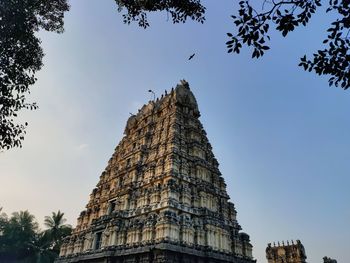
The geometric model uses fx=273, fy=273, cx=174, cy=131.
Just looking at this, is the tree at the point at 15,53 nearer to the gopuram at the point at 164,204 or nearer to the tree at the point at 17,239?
the gopuram at the point at 164,204

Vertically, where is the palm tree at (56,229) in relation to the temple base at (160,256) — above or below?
above

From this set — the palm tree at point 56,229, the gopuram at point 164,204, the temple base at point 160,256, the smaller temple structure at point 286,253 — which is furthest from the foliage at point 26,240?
the smaller temple structure at point 286,253

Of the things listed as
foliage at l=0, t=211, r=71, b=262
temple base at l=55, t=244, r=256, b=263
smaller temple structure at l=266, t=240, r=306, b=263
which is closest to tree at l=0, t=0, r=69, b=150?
temple base at l=55, t=244, r=256, b=263

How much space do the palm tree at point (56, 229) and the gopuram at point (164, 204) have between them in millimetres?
13925

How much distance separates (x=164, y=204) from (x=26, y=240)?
28080 mm

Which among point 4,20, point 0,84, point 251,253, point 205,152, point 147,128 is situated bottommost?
point 251,253

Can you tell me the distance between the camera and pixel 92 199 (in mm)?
30109

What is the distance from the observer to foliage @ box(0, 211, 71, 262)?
3653 cm

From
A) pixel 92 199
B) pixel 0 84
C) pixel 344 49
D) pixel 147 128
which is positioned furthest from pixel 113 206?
pixel 344 49

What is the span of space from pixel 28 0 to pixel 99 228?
64.2ft

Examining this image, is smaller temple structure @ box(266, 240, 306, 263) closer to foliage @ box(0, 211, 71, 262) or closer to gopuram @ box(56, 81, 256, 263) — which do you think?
gopuram @ box(56, 81, 256, 263)

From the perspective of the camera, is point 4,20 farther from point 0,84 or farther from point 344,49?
point 344,49

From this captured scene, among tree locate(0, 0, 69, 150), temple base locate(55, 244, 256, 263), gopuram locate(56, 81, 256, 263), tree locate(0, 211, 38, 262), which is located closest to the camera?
tree locate(0, 0, 69, 150)

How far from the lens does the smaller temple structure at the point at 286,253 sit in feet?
123
